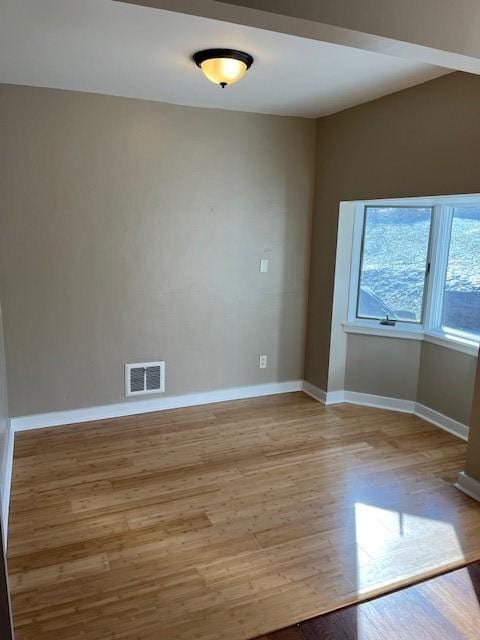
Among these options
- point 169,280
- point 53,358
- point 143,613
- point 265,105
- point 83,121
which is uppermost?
point 265,105

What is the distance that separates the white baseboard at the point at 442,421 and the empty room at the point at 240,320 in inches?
0.8

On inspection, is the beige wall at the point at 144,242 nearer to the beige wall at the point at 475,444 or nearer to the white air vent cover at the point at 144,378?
the white air vent cover at the point at 144,378

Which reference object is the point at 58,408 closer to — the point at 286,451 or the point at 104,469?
the point at 104,469

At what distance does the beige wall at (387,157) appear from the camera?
2922 millimetres

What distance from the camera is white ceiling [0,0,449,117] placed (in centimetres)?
216

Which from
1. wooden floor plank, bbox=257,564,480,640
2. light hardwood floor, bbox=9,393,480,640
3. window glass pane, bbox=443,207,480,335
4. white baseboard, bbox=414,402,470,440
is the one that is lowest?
wooden floor plank, bbox=257,564,480,640

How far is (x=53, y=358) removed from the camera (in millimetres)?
3658

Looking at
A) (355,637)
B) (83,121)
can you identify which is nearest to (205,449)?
(355,637)

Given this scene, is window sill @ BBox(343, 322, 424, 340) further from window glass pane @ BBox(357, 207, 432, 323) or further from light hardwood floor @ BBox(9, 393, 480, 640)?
light hardwood floor @ BBox(9, 393, 480, 640)

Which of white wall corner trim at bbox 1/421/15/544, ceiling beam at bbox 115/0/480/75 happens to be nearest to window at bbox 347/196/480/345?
ceiling beam at bbox 115/0/480/75

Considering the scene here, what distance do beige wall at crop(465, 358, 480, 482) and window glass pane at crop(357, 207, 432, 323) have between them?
1.38m

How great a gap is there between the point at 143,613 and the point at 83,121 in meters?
3.05

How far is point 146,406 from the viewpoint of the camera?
4.04 meters

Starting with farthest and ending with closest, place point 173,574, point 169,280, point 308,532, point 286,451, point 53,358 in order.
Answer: point 169,280, point 53,358, point 286,451, point 308,532, point 173,574
